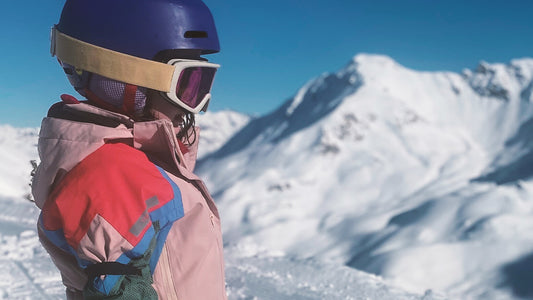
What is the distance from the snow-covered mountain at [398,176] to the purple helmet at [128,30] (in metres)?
4.70

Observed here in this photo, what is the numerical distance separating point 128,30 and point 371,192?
90676mm

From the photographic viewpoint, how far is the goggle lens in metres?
1.74

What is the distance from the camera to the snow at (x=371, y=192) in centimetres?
567

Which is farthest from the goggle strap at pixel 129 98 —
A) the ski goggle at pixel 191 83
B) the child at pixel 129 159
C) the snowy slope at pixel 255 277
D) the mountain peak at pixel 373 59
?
the mountain peak at pixel 373 59

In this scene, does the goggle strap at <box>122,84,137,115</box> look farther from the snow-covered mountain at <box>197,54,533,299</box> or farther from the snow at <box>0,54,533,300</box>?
the snow-covered mountain at <box>197,54,533,299</box>

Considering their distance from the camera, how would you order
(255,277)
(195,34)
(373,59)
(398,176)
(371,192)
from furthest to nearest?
(373,59)
(398,176)
(371,192)
(255,277)
(195,34)

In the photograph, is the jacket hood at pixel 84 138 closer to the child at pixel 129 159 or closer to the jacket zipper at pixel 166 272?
the child at pixel 129 159

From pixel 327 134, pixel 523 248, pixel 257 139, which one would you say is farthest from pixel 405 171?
pixel 523 248

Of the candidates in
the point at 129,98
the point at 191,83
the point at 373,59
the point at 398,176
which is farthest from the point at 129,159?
the point at 373,59

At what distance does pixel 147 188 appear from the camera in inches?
54.2

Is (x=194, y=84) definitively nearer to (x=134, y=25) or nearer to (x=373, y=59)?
(x=134, y=25)

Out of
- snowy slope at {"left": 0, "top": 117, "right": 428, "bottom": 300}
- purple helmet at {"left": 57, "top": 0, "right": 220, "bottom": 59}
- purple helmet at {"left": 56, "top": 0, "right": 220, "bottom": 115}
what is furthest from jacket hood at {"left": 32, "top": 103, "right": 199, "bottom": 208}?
snowy slope at {"left": 0, "top": 117, "right": 428, "bottom": 300}

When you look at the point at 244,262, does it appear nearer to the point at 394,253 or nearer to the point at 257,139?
the point at 394,253

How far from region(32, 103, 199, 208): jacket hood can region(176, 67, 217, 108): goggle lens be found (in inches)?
8.3
